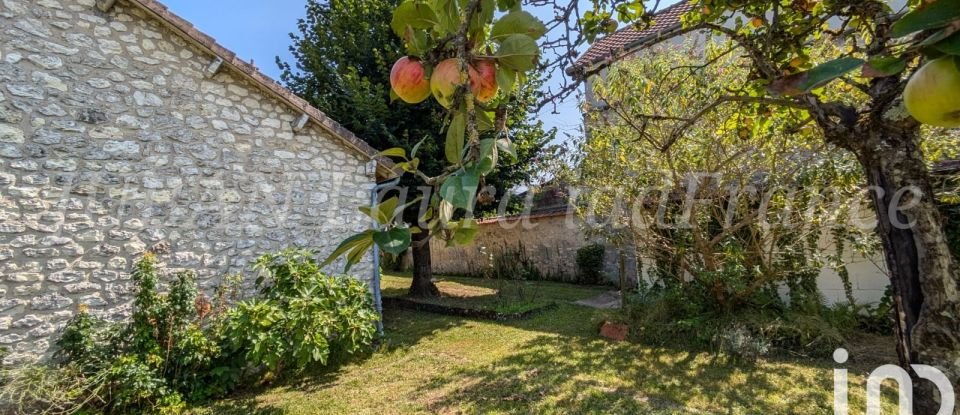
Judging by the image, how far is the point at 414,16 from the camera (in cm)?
83

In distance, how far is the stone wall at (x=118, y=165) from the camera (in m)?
4.13

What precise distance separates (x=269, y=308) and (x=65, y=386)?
1781 millimetres

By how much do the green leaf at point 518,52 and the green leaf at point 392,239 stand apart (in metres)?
0.40

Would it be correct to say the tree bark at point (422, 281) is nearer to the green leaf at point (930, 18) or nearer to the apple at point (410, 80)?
the apple at point (410, 80)

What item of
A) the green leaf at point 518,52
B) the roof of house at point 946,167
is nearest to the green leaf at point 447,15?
the green leaf at point 518,52

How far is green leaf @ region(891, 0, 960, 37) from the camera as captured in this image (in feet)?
1.63

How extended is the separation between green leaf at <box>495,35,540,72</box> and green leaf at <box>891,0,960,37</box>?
52cm

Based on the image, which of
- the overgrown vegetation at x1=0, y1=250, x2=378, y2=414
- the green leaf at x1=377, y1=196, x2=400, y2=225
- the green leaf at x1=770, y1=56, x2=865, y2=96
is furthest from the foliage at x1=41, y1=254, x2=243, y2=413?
the green leaf at x1=770, y1=56, x2=865, y2=96

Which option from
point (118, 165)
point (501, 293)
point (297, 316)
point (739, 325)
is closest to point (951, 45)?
point (297, 316)

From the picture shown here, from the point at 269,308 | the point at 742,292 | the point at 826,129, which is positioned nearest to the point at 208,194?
the point at 269,308

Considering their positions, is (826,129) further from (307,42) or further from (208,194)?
(307,42)

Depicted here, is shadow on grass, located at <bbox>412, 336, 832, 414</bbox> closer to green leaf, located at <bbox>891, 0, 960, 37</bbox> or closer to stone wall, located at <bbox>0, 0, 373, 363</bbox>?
stone wall, located at <bbox>0, 0, 373, 363</bbox>

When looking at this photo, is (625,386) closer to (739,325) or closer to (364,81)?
(739,325)

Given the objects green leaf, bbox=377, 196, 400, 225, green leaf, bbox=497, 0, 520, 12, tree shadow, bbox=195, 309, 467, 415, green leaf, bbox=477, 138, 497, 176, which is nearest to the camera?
green leaf, bbox=477, 138, 497, 176
